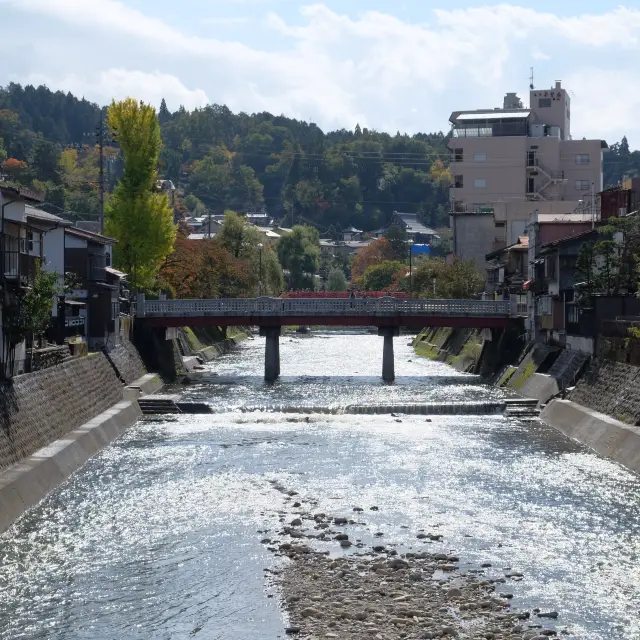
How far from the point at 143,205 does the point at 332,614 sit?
56520 millimetres

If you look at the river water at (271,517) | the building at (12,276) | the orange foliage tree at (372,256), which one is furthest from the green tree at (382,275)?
the building at (12,276)

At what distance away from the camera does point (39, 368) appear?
4112 cm

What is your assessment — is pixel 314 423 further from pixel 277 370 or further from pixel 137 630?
pixel 137 630

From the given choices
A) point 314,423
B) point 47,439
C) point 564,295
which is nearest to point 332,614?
point 47,439

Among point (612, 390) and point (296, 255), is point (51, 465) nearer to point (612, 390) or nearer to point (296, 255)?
point (612, 390)

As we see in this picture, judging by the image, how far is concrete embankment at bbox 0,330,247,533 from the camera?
31.7 m

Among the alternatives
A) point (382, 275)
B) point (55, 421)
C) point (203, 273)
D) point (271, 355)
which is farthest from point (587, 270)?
point (382, 275)

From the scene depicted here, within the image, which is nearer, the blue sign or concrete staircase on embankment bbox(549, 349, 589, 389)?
concrete staircase on embankment bbox(549, 349, 589, 389)

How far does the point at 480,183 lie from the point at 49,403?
84015 mm

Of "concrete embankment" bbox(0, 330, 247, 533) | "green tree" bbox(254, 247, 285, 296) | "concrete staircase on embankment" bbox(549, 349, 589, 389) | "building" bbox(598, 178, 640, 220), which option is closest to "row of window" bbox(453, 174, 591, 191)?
"green tree" bbox(254, 247, 285, 296)

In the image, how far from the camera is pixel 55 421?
39594 millimetres

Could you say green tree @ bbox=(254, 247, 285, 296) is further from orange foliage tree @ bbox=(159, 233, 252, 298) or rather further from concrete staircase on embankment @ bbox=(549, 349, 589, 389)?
concrete staircase on embankment @ bbox=(549, 349, 589, 389)

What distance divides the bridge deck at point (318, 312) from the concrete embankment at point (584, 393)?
445 centimetres

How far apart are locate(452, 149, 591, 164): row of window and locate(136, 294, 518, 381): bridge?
45923 mm
